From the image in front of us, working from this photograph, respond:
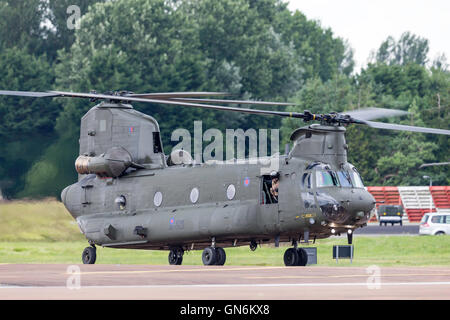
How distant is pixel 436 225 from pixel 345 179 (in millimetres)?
33631

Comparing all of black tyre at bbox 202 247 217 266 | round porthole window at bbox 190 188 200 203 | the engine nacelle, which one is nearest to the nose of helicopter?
black tyre at bbox 202 247 217 266

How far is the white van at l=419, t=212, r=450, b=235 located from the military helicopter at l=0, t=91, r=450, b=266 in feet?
100

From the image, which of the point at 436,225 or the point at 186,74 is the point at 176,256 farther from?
the point at 186,74

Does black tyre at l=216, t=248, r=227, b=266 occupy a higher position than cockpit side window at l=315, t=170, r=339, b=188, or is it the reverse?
cockpit side window at l=315, t=170, r=339, b=188

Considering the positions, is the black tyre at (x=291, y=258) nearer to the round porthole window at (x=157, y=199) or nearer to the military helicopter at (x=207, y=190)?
the military helicopter at (x=207, y=190)

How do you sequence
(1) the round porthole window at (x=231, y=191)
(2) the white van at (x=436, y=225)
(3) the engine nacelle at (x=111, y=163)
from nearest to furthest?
(1) the round porthole window at (x=231, y=191)
(3) the engine nacelle at (x=111, y=163)
(2) the white van at (x=436, y=225)

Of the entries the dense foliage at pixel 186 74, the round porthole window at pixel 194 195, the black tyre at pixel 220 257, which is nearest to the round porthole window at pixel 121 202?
the round porthole window at pixel 194 195

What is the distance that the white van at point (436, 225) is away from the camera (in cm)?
6356

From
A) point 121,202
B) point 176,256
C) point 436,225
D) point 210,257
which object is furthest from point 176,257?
point 436,225

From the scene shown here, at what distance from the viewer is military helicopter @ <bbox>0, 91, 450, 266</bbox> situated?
31.6 m

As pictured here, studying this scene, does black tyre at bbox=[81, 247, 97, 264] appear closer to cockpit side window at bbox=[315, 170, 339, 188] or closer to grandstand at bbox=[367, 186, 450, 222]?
cockpit side window at bbox=[315, 170, 339, 188]

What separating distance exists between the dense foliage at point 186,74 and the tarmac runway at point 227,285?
58.4m

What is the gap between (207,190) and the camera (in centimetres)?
3419
